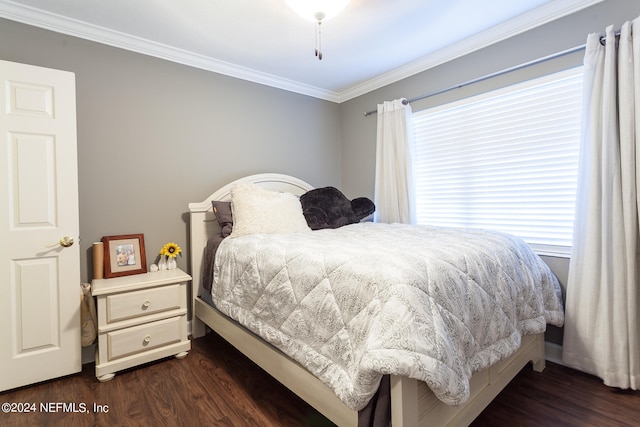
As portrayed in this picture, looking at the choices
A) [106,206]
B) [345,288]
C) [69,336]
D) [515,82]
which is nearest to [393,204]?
[515,82]

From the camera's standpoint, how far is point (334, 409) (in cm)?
127

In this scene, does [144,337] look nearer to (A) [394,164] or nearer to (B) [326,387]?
(B) [326,387]

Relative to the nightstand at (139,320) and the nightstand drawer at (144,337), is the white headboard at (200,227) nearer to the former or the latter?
the nightstand at (139,320)

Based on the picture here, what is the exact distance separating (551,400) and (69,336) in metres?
2.90

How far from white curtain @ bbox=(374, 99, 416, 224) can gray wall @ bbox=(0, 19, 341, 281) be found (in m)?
1.04

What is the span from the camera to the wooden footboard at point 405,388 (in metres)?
1.05

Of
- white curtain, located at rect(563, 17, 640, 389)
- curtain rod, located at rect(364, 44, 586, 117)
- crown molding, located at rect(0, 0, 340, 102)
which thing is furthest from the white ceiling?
white curtain, located at rect(563, 17, 640, 389)

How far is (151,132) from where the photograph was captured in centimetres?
253

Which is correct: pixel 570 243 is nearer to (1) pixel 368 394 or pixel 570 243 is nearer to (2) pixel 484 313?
(2) pixel 484 313

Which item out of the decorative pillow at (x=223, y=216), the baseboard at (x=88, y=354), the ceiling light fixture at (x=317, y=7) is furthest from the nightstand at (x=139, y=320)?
the ceiling light fixture at (x=317, y=7)

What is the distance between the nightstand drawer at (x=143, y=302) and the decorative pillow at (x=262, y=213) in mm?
582

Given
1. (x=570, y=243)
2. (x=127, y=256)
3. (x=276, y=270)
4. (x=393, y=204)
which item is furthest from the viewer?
(x=393, y=204)

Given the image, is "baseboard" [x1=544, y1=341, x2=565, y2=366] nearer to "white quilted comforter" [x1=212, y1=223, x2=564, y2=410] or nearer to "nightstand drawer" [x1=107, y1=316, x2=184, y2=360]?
"white quilted comforter" [x1=212, y1=223, x2=564, y2=410]

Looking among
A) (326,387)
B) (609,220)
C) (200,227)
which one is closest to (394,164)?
(609,220)
